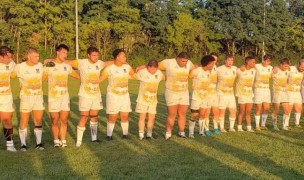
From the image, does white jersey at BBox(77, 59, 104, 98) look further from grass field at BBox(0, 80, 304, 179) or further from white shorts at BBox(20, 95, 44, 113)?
grass field at BBox(0, 80, 304, 179)

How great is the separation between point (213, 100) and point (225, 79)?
0.67 m

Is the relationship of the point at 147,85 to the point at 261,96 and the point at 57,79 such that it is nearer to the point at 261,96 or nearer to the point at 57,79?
the point at 57,79

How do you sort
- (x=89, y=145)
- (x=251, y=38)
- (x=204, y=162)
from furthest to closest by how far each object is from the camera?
1. (x=251, y=38)
2. (x=89, y=145)
3. (x=204, y=162)

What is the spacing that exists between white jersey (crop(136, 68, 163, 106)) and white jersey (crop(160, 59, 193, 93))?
0.25m

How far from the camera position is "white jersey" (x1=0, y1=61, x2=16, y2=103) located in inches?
367

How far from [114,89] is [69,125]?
11.9 feet

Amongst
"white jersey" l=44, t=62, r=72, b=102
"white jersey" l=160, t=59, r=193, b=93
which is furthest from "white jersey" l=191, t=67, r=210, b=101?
"white jersey" l=44, t=62, r=72, b=102

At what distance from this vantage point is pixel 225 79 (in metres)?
11.9

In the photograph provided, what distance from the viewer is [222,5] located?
6875 centimetres

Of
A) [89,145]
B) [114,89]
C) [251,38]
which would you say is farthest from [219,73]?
[251,38]

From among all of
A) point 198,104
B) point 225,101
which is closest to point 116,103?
point 198,104

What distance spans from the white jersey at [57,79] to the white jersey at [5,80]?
752mm

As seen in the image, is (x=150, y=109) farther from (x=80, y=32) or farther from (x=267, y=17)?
(x=267, y=17)

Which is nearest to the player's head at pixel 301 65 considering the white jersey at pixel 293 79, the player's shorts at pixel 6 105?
the white jersey at pixel 293 79
